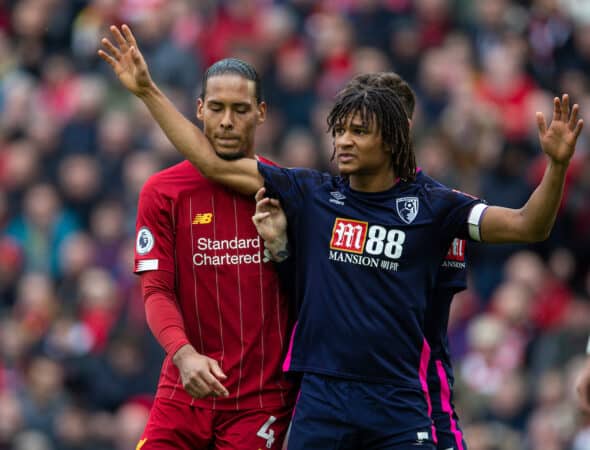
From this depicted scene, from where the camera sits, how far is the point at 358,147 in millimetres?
6418

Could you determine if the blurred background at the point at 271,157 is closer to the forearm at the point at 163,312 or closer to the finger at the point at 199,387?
the forearm at the point at 163,312

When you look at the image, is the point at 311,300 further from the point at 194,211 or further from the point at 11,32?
the point at 11,32

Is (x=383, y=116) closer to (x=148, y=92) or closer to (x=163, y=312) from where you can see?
(x=148, y=92)

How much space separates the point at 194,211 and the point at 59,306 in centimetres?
684

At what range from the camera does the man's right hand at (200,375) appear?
6.19 meters

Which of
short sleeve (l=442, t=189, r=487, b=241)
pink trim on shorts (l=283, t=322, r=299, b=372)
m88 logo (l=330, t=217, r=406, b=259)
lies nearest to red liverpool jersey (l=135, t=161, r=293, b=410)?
pink trim on shorts (l=283, t=322, r=299, b=372)

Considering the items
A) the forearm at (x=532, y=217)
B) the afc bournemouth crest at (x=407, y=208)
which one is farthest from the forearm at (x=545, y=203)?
the afc bournemouth crest at (x=407, y=208)

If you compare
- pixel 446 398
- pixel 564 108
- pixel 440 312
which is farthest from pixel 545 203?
pixel 446 398

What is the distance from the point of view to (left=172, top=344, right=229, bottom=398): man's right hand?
619 centimetres

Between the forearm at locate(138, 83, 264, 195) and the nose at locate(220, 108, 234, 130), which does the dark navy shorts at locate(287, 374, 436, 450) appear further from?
the nose at locate(220, 108, 234, 130)

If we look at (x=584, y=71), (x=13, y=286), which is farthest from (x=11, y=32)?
A: (x=584, y=71)

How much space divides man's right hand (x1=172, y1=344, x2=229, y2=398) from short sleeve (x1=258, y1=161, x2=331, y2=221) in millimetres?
819

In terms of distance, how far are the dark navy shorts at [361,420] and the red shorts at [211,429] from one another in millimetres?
243

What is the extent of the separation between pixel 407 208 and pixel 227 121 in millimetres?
931
